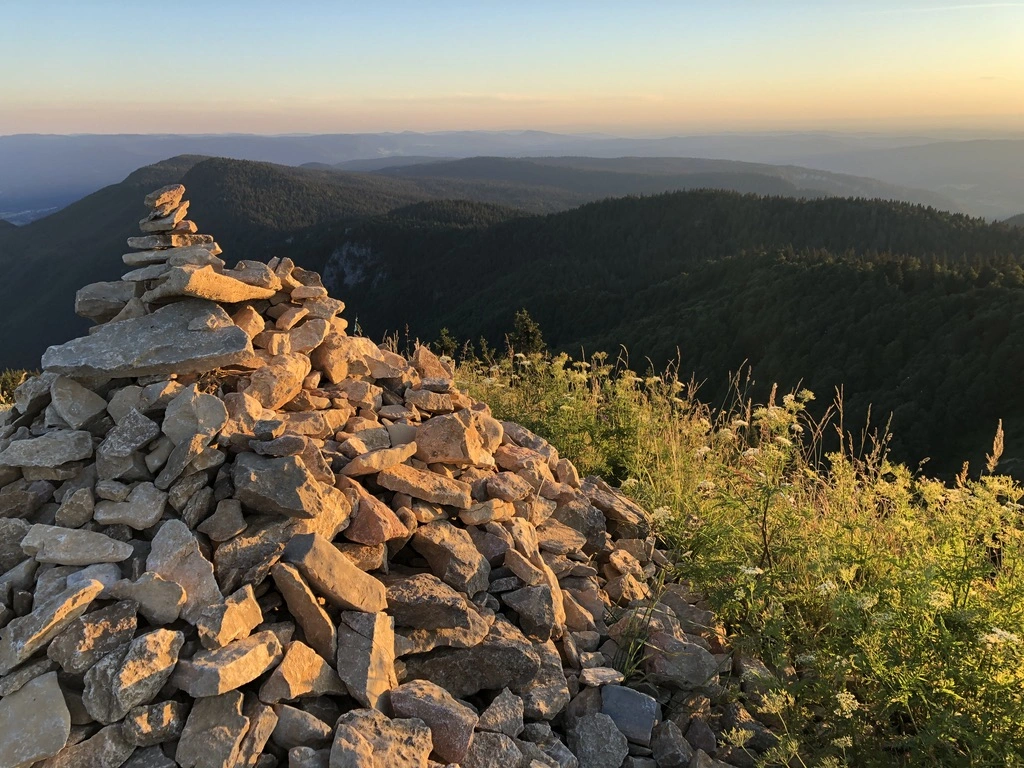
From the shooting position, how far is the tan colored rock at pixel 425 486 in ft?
14.5

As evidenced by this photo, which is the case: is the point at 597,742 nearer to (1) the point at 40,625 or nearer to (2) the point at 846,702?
(2) the point at 846,702

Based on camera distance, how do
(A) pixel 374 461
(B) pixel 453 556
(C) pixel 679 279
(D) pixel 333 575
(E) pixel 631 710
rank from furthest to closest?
1. (C) pixel 679 279
2. (A) pixel 374 461
3. (B) pixel 453 556
4. (E) pixel 631 710
5. (D) pixel 333 575

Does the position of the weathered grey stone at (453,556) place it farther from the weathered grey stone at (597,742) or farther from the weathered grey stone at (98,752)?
the weathered grey stone at (98,752)

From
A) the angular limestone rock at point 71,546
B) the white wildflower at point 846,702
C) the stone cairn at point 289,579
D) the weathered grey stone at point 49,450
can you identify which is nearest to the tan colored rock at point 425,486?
the stone cairn at point 289,579

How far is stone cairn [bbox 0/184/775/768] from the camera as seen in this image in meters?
3.11

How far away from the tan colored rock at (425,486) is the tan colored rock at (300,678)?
1.21m

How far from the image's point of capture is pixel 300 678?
10.8 ft

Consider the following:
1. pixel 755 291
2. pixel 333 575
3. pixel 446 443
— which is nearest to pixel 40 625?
pixel 333 575

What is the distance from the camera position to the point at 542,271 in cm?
13100

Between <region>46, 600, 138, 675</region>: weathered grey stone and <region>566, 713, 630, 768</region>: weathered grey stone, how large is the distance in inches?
90.9

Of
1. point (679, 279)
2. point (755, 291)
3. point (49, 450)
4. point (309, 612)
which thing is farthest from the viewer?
point (679, 279)

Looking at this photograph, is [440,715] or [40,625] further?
[440,715]

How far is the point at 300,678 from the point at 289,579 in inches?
19.2

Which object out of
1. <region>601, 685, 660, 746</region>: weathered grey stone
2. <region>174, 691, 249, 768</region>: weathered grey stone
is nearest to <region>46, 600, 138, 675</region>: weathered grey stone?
<region>174, 691, 249, 768</region>: weathered grey stone
